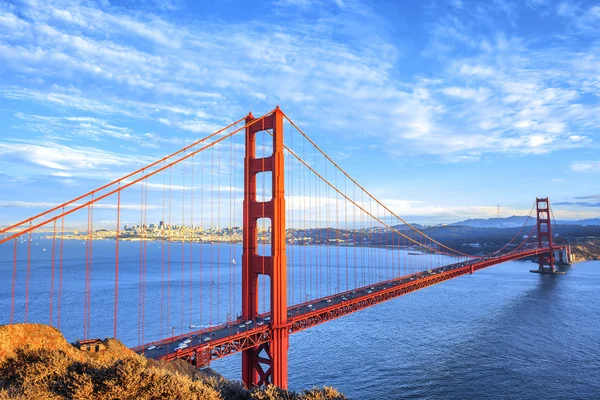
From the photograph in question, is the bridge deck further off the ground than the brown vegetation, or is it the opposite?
the bridge deck

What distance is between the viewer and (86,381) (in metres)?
8.11

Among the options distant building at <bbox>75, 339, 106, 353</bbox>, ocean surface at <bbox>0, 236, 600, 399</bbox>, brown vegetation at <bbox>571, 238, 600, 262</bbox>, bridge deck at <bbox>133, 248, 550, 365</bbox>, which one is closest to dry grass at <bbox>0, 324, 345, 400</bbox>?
distant building at <bbox>75, 339, 106, 353</bbox>

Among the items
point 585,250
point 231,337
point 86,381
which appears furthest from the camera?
point 585,250

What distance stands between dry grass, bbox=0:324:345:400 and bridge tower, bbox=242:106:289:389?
1015 centimetres

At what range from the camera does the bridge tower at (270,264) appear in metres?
20.0

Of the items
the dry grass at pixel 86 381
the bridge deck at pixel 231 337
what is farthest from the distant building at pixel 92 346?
the bridge deck at pixel 231 337

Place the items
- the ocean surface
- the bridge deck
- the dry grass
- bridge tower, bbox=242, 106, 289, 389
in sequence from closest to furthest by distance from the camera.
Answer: the dry grass
the bridge deck
bridge tower, bbox=242, 106, 289, 389
the ocean surface

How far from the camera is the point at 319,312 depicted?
23.0m

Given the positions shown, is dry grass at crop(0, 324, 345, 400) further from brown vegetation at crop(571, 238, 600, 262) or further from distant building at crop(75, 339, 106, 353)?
brown vegetation at crop(571, 238, 600, 262)

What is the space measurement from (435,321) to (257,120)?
28.0 meters

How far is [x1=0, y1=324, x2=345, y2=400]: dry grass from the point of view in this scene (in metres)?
7.83

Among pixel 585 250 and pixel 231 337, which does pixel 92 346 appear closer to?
pixel 231 337

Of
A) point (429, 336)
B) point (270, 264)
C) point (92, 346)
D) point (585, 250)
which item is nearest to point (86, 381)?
point (92, 346)

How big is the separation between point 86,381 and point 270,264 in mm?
13067
